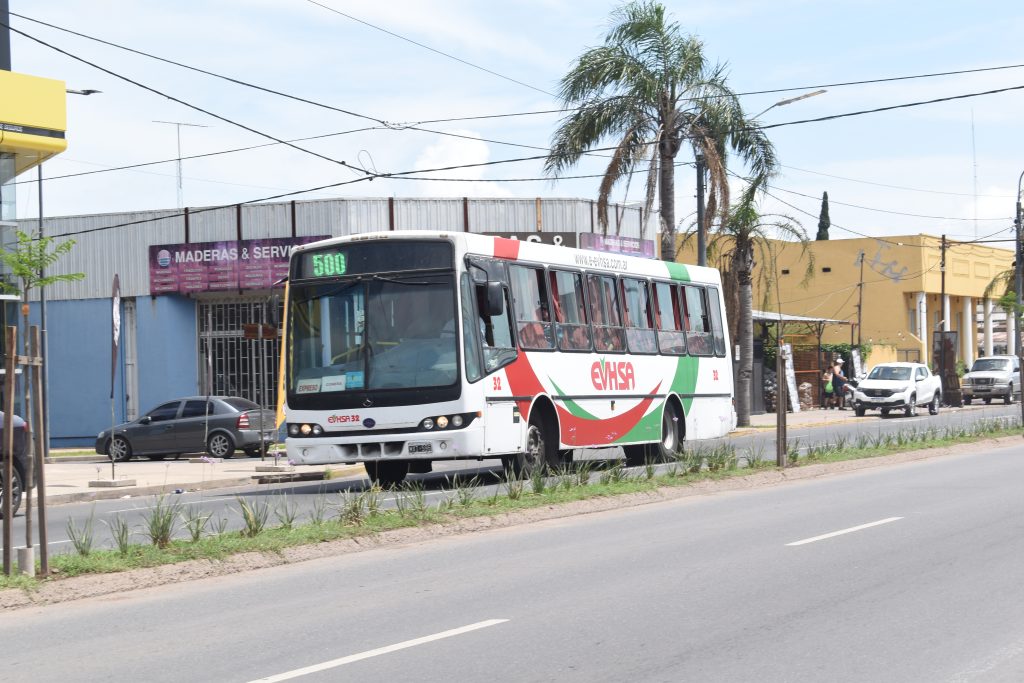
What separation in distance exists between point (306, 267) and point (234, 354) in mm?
21503

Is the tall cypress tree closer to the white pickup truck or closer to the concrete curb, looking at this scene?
the white pickup truck

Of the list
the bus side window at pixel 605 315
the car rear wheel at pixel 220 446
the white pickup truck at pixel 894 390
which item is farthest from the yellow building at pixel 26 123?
the white pickup truck at pixel 894 390

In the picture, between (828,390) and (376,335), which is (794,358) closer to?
(828,390)

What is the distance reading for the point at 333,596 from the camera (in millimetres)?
9570

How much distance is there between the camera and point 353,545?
12.0 meters

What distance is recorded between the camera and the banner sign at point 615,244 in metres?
39.9

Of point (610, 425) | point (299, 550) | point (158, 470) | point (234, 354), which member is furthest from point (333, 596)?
point (234, 354)

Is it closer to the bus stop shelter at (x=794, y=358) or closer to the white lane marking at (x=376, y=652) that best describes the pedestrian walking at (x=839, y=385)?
the bus stop shelter at (x=794, y=358)

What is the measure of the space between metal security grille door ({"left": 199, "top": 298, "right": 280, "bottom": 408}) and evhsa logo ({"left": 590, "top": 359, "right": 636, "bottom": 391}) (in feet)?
62.9

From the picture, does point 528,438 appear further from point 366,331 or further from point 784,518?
point 784,518

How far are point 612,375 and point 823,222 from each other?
59.1 m

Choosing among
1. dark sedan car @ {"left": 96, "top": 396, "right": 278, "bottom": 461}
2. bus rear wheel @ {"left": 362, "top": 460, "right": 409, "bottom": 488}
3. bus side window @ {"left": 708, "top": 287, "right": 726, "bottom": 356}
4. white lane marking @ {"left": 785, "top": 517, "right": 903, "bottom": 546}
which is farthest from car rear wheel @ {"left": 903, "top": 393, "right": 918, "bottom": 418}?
white lane marking @ {"left": 785, "top": 517, "right": 903, "bottom": 546}

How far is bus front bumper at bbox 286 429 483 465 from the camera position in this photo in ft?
57.1

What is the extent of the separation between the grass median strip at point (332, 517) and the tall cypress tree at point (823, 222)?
58.9 m
